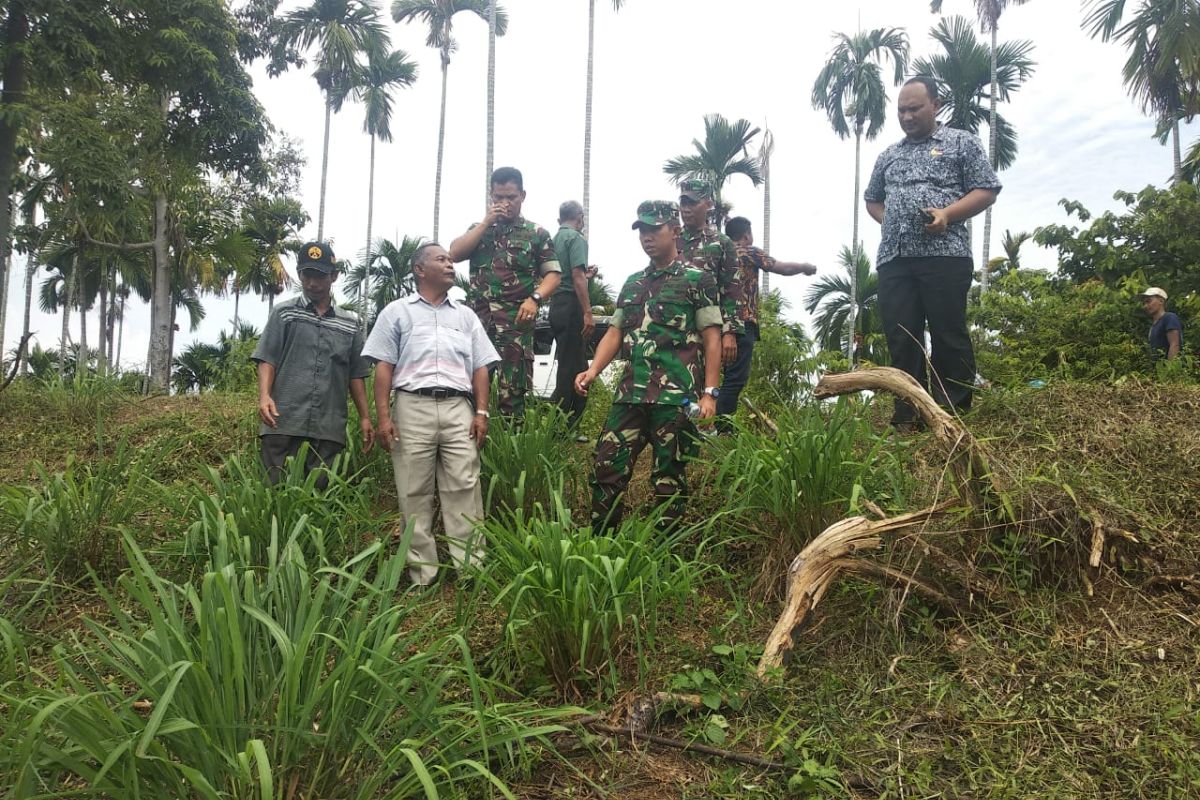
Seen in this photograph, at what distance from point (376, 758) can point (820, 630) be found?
5.34ft

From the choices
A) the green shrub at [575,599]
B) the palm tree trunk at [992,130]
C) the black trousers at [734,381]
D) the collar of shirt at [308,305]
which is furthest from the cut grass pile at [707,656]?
the palm tree trunk at [992,130]

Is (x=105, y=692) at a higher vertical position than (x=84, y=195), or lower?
lower

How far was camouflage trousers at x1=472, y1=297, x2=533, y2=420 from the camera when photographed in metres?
4.49

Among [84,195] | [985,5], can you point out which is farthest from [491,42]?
[985,5]

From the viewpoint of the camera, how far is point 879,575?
2695 mm

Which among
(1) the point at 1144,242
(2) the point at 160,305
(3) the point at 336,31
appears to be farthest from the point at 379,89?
(1) the point at 1144,242

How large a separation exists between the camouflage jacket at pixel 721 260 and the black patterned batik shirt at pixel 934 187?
0.87m

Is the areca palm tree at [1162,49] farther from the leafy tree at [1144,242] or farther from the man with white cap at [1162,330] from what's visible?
the man with white cap at [1162,330]

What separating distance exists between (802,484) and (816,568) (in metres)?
0.59

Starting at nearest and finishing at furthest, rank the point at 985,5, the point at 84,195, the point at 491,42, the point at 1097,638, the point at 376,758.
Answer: the point at 376,758, the point at 1097,638, the point at 84,195, the point at 491,42, the point at 985,5

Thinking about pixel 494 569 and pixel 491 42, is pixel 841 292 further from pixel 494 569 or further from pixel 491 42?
pixel 494 569

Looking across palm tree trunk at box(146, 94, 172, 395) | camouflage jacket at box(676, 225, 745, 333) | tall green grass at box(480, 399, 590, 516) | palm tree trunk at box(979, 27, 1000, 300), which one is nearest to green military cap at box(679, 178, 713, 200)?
camouflage jacket at box(676, 225, 745, 333)

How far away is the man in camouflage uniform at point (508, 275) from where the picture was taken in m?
4.48

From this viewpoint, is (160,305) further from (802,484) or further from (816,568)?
(816,568)
